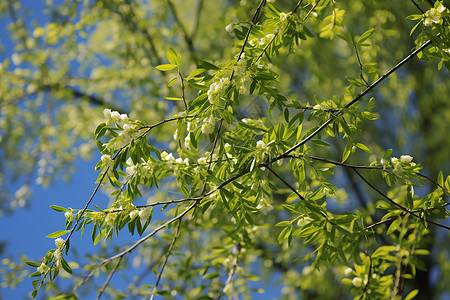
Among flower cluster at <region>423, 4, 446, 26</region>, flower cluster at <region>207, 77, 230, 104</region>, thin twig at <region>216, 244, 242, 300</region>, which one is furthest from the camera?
thin twig at <region>216, 244, 242, 300</region>

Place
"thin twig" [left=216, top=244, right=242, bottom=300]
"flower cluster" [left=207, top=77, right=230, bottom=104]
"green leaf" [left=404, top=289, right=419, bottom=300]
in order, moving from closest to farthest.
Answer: "flower cluster" [left=207, top=77, right=230, bottom=104], "green leaf" [left=404, top=289, right=419, bottom=300], "thin twig" [left=216, top=244, right=242, bottom=300]

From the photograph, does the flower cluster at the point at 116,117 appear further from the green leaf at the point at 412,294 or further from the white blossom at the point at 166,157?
the green leaf at the point at 412,294

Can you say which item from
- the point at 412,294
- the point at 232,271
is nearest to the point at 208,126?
the point at 232,271

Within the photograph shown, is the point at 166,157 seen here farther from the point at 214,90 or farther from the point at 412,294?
the point at 412,294

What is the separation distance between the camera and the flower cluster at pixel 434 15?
1.32 metres

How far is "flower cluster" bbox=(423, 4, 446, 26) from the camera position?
132 cm

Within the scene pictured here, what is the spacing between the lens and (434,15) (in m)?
1.34

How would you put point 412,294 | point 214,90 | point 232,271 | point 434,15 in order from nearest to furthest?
1. point 214,90
2. point 434,15
3. point 412,294
4. point 232,271

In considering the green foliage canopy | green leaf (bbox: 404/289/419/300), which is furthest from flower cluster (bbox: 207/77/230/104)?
green leaf (bbox: 404/289/419/300)

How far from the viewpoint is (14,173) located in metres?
5.87

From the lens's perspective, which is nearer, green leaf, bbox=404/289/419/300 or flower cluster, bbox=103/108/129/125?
flower cluster, bbox=103/108/129/125

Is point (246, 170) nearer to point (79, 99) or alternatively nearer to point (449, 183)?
point (449, 183)

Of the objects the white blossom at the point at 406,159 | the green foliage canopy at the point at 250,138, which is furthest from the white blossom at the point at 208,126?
the white blossom at the point at 406,159

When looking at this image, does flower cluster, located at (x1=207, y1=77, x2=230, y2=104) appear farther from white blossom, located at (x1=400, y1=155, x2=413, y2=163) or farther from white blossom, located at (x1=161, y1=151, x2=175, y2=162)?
white blossom, located at (x1=400, y1=155, x2=413, y2=163)
